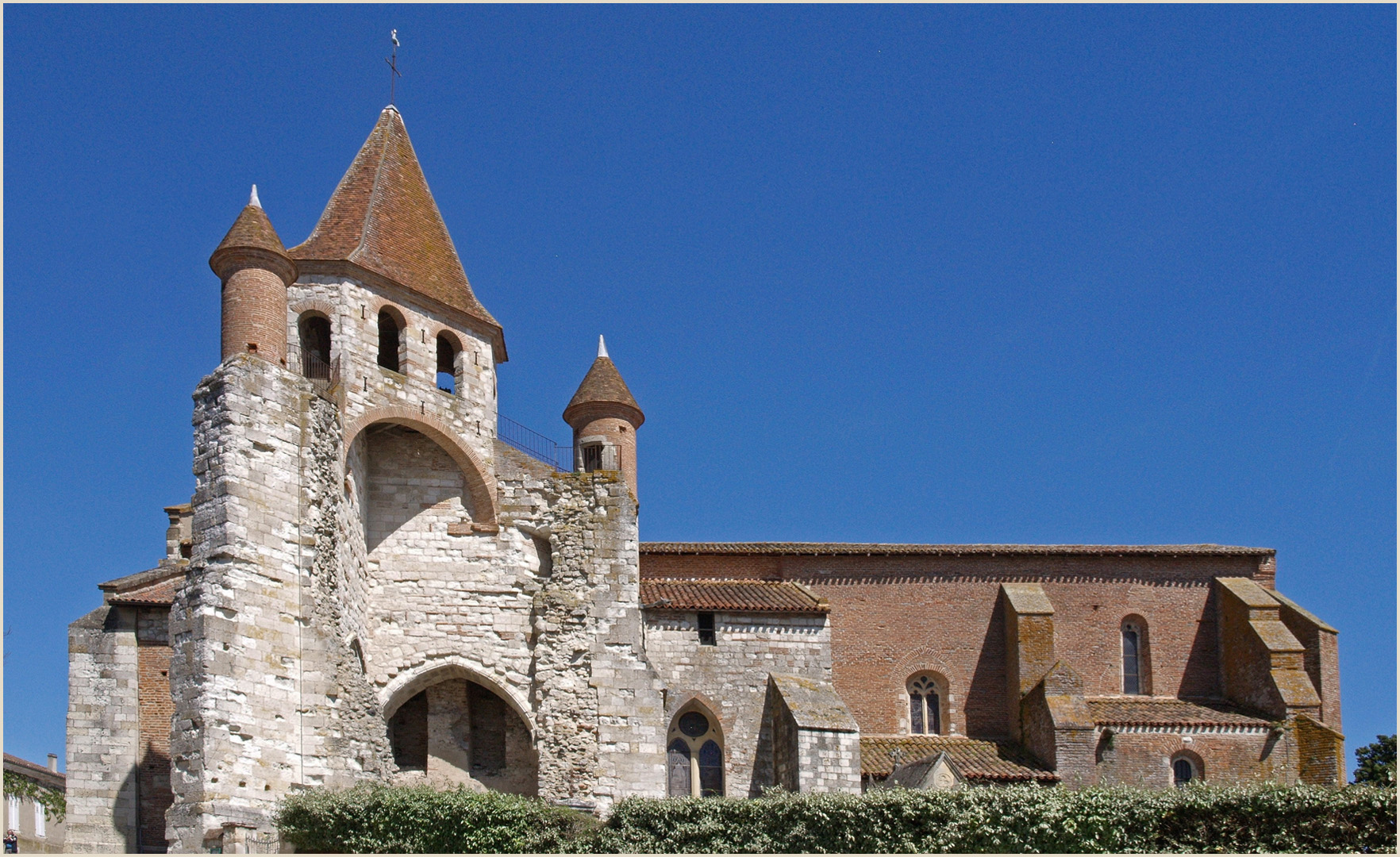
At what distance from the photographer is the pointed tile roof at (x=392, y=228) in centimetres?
2686

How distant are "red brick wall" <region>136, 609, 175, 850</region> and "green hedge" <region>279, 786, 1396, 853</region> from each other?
7.17 metres

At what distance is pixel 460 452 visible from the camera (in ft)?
88.7

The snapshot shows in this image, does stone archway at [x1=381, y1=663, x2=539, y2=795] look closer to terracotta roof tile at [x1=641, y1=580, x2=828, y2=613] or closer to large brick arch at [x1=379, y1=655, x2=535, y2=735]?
large brick arch at [x1=379, y1=655, x2=535, y2=735]

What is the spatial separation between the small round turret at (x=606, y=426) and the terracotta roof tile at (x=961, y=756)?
839 cm

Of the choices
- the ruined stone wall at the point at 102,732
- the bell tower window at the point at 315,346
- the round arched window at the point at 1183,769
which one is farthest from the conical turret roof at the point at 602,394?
the round arched window at the point at 1183,769

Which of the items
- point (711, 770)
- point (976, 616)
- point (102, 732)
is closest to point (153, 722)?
point (102, 732)

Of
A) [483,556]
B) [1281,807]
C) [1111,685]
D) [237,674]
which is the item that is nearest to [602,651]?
[483,556]

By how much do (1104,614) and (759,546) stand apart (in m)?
9.60

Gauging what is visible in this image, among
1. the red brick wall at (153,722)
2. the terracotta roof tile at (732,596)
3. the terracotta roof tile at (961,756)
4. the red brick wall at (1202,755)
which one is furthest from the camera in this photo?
the red brick wall at (1202,755)

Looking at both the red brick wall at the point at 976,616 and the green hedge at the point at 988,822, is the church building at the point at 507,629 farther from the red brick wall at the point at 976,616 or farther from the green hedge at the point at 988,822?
the green hedge at the point at 988,822

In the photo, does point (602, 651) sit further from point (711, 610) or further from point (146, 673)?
point (146, 673)

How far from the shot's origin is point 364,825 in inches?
808

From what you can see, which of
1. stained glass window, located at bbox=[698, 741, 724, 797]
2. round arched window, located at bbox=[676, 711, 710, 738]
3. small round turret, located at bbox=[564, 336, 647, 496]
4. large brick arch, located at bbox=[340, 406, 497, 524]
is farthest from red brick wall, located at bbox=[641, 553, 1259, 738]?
large brick arch, located at bbox=[340, 406, 497, 524]

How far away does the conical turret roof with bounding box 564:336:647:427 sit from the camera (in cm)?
3291
